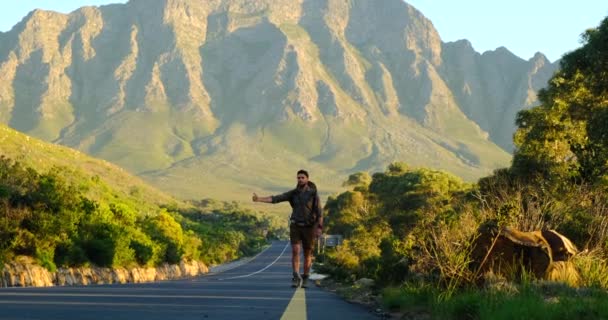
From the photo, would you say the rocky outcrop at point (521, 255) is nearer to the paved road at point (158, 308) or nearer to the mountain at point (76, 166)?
the paved road at point (158, 308)

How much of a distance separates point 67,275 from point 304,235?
30732mm

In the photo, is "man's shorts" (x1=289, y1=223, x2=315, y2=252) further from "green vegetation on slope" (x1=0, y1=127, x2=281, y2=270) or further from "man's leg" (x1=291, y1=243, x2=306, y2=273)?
"green vegetation on slope" (x1=0, y1=127, x2=281, y2=270)

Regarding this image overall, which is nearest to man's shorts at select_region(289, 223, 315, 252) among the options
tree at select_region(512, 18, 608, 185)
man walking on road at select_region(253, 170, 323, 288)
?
man walking on road at select_region(253, 170, 323, 288)

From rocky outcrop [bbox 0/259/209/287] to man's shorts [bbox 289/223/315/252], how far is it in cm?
2207

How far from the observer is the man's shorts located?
20656 mm

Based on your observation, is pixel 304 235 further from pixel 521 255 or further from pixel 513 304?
pixel 513 304

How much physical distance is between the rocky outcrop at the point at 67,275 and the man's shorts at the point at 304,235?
22072mm

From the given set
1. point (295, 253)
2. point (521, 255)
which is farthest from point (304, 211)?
point (521, 255)

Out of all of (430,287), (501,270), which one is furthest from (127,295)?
(501,270)

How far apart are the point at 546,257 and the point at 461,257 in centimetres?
152

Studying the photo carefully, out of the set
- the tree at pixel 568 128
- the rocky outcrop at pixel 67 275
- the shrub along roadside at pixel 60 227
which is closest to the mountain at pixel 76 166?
the shrub along roadside at pixel 60 227

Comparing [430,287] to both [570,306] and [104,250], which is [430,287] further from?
[104,250]

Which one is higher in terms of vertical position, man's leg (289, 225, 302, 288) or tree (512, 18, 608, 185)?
tree (512, 18, 608, 185)

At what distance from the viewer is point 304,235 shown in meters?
20.7
